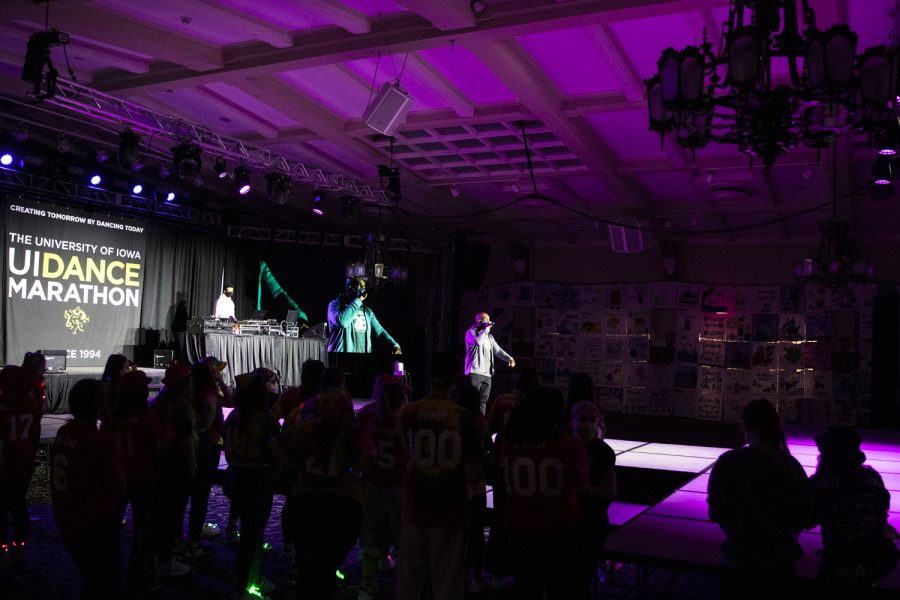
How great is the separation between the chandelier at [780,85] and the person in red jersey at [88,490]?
3051 mm

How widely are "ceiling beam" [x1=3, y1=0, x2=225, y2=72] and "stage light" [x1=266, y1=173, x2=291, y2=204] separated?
2.88m

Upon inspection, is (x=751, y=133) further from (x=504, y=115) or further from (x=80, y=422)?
(x=504, y=115)

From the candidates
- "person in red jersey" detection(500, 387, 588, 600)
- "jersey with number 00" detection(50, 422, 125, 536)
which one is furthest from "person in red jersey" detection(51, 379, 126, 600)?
"person in red jersey" detection(500, 387, 588, 600)

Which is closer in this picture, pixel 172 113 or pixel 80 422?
pixel 80 422

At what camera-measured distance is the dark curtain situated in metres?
13.8

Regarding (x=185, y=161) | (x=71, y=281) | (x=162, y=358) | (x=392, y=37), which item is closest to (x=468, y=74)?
(x=392, y=37)

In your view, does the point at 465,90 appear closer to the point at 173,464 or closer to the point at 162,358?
the point at 173,464

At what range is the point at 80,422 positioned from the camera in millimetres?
3328

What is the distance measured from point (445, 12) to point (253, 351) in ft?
25.2

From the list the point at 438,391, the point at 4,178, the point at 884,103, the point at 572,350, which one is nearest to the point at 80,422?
the point at 438,391

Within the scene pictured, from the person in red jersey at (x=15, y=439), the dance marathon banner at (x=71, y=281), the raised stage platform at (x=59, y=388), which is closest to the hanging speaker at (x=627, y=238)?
the dance marathon banner at (x=71, y=281)

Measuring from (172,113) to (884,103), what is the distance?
8.38 metres

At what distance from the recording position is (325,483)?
3.36 m

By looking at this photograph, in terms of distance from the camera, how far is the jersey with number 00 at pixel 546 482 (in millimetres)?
3008
